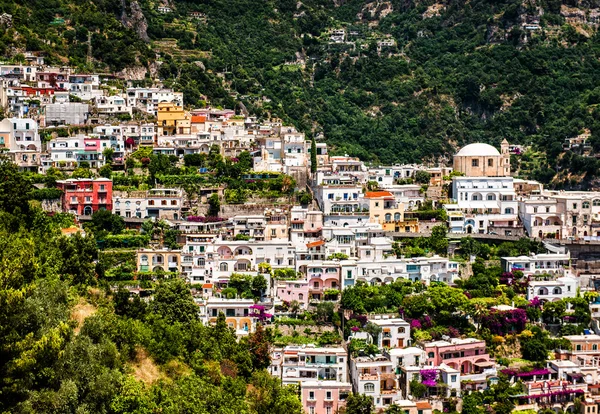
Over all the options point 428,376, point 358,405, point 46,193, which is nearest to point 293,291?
point 428,376

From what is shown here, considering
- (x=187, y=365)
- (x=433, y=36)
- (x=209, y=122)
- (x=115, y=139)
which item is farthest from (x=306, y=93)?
(x=187, y=365)

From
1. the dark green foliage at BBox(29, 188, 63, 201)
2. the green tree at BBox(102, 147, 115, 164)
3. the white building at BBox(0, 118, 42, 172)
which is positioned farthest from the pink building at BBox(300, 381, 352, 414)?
the white building at BBox(0, 118, 42, 172)

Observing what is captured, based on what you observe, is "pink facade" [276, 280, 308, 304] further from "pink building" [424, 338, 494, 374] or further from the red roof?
the red roof

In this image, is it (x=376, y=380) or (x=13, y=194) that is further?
(x=376, y=380)

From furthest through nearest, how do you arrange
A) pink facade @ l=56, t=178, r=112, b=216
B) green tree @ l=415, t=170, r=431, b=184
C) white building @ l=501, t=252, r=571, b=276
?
green tree @ l=415, t=170, r=431, b=184, pink facade @ l=56, t=178, r=112, b=216, white building @ l=501, t=252, r=571, b=276

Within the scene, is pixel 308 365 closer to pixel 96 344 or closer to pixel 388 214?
pixel 96 344
